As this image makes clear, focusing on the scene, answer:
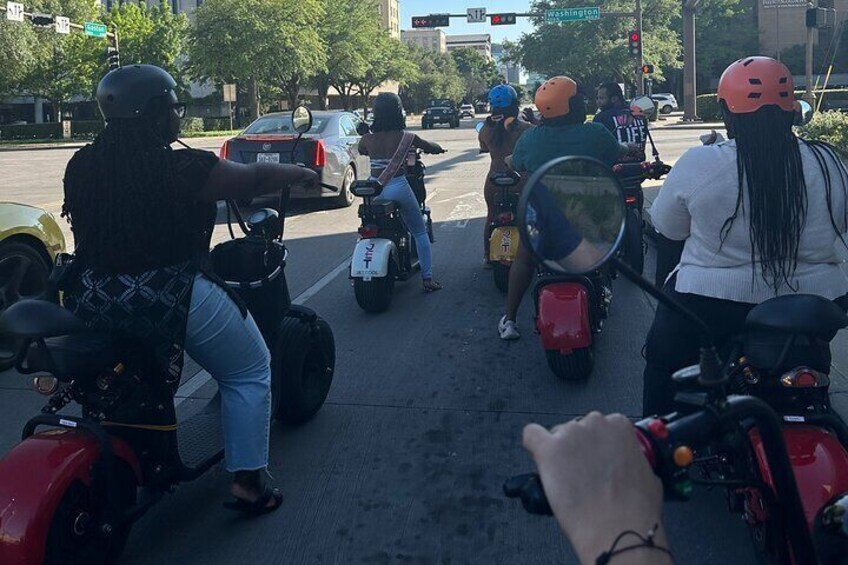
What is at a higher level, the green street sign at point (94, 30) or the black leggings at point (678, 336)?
the green street sign at point (94, 30)

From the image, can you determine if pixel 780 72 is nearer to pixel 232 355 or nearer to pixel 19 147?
pixel 232 355

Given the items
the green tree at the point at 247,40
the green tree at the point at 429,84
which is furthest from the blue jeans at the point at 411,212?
the green tree at the point at 429,84

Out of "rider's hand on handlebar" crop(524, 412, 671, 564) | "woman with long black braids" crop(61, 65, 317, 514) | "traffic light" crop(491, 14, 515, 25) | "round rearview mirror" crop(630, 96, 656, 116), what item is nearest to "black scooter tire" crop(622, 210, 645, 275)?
"round rearview mirror" crop(630, 96, 656, 116)

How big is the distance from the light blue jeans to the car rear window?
35.6 feet

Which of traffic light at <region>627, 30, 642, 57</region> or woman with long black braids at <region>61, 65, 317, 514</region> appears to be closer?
woman with long black braids at <region>61, 65, 317, 514</region>

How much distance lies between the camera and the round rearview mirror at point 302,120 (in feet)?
14.2

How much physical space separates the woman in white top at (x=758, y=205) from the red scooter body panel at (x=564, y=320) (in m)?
1.93

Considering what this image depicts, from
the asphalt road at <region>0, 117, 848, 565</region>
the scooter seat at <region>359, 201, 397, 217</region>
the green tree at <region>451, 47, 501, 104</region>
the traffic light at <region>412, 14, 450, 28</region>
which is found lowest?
the asphalt road at <region>0, 117, 848, 565</region>

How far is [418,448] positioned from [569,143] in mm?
2447

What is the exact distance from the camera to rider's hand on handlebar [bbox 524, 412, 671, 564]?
1.31 m

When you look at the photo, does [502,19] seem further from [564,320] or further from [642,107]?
[564,320]

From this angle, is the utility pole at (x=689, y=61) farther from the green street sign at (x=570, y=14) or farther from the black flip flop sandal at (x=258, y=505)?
the black flip flop sandal at (x=258, y=505)

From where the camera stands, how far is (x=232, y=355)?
358cm

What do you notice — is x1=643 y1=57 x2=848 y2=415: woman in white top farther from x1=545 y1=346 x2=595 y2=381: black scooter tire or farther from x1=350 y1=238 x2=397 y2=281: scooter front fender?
x1=350 y1=238 x2=397 y2=281: scooter front fender
